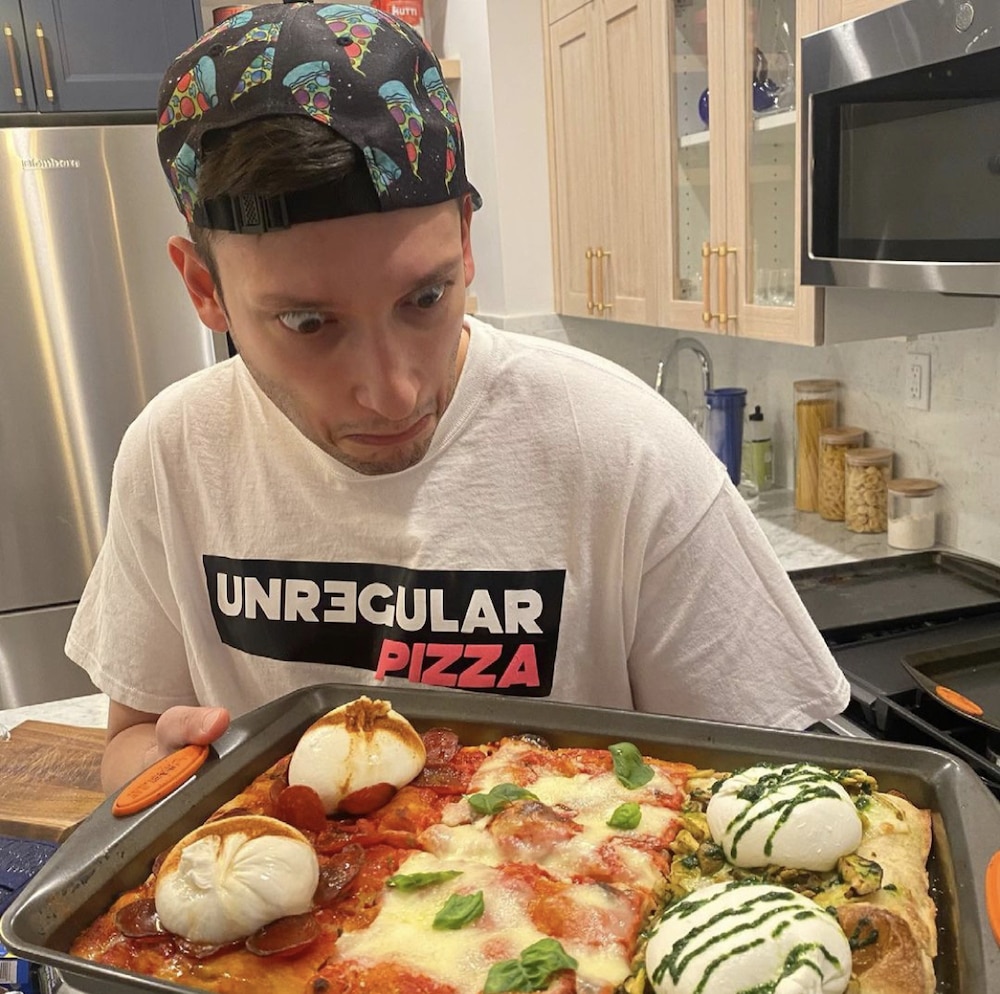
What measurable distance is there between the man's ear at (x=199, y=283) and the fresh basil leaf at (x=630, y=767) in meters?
0.52

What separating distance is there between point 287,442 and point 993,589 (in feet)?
4.42

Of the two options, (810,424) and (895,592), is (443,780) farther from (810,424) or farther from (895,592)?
(810,424)

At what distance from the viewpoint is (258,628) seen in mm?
1088

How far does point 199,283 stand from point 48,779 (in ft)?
2.75

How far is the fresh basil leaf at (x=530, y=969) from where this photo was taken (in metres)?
0.58

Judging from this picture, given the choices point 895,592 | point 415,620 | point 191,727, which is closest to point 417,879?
point 191,727

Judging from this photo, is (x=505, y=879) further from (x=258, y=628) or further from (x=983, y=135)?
(x=983, y=135)

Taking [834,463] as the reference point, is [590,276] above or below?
above

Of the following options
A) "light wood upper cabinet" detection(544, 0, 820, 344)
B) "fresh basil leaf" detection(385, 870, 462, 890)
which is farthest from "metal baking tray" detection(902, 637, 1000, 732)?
"fresh basil leaf" detection(385, 870, 462, 890)

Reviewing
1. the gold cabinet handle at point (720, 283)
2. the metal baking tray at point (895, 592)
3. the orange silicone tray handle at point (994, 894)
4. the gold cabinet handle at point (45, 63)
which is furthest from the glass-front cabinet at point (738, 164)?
the gold cabinet handle at point (45, 63)

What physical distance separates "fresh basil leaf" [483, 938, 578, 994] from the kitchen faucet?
2.30 m

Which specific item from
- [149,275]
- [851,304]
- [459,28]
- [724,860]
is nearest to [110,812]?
[724,860]

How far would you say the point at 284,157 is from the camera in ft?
2.50

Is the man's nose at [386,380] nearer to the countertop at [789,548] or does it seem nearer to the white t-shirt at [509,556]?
the white t-shirt at [509,556]
